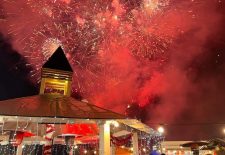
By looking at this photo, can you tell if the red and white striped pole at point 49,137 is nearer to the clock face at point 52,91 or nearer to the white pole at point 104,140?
the clock face at point 52,91

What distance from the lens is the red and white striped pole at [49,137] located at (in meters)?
13.1

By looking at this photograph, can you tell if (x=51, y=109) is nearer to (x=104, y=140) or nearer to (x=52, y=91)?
(x=104, y=140)

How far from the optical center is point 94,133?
13000 mm

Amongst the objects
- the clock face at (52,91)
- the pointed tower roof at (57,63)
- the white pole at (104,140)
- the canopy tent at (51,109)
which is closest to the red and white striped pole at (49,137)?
the clock face at (52,91)

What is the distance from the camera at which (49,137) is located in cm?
1333

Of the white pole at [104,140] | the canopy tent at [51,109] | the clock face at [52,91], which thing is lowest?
the white pole at [104,140]

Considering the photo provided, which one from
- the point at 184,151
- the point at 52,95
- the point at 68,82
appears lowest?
the point at 184,151

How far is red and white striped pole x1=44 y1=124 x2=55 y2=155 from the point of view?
13072mm

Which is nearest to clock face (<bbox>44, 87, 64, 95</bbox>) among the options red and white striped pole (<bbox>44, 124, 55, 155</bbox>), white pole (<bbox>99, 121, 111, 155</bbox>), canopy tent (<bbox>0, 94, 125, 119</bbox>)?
red and white striped pole (<bbox>44, 124, 55, 155</bbox>)

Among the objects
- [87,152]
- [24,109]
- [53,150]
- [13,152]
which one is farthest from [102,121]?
[87,152]

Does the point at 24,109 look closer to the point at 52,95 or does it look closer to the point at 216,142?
the point at 52,95

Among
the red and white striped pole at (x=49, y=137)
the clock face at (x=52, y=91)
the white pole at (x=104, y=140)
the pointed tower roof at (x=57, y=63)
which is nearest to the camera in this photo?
the white pole at (x=104, y=140)

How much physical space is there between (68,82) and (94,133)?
311cm

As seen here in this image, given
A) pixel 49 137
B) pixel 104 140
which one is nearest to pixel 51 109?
pixel 104 140
